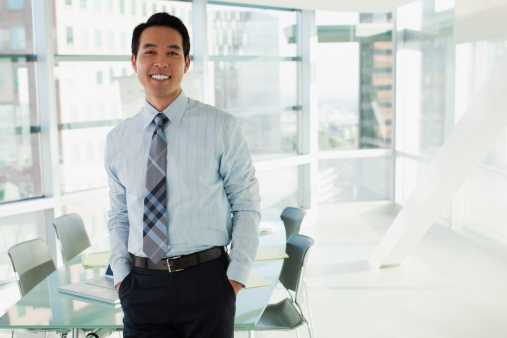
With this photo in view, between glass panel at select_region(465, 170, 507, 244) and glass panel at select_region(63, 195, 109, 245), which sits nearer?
glass panel at select_region(63, 195, 109, 245)

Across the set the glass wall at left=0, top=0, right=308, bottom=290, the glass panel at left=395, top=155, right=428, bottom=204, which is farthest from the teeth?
the glass panel at left=395, top=155, right=428, bottom=204

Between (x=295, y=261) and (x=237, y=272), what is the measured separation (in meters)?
A: 1.50

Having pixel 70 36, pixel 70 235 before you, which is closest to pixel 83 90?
pixel 70 36

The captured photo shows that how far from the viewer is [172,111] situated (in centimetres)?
190

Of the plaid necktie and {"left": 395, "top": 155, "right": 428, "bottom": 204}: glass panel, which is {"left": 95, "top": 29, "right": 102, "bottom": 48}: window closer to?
the plaid necktie

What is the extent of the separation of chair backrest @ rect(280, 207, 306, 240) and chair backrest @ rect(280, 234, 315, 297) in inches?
37.3

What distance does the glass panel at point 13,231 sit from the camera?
4988mm

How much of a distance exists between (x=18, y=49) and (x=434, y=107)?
5427mm

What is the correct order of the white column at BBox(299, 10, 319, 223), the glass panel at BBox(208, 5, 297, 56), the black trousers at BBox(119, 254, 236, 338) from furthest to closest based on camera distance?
1. the white column at BBox(299, 10, 319, 223)
2. the glass panel at BBox(208, 5, 297, 56)
3. the black trousers at BBox(119, 254, 236, 338)

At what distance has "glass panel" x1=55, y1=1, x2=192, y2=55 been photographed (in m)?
5.39

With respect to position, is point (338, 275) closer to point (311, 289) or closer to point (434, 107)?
point (311, 289)

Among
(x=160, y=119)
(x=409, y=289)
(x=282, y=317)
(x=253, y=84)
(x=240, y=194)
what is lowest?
(x=409, y=289)

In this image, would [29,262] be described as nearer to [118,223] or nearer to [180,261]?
[118,223]

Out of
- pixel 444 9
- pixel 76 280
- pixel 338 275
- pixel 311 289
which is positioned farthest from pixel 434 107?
pixel 76 280
